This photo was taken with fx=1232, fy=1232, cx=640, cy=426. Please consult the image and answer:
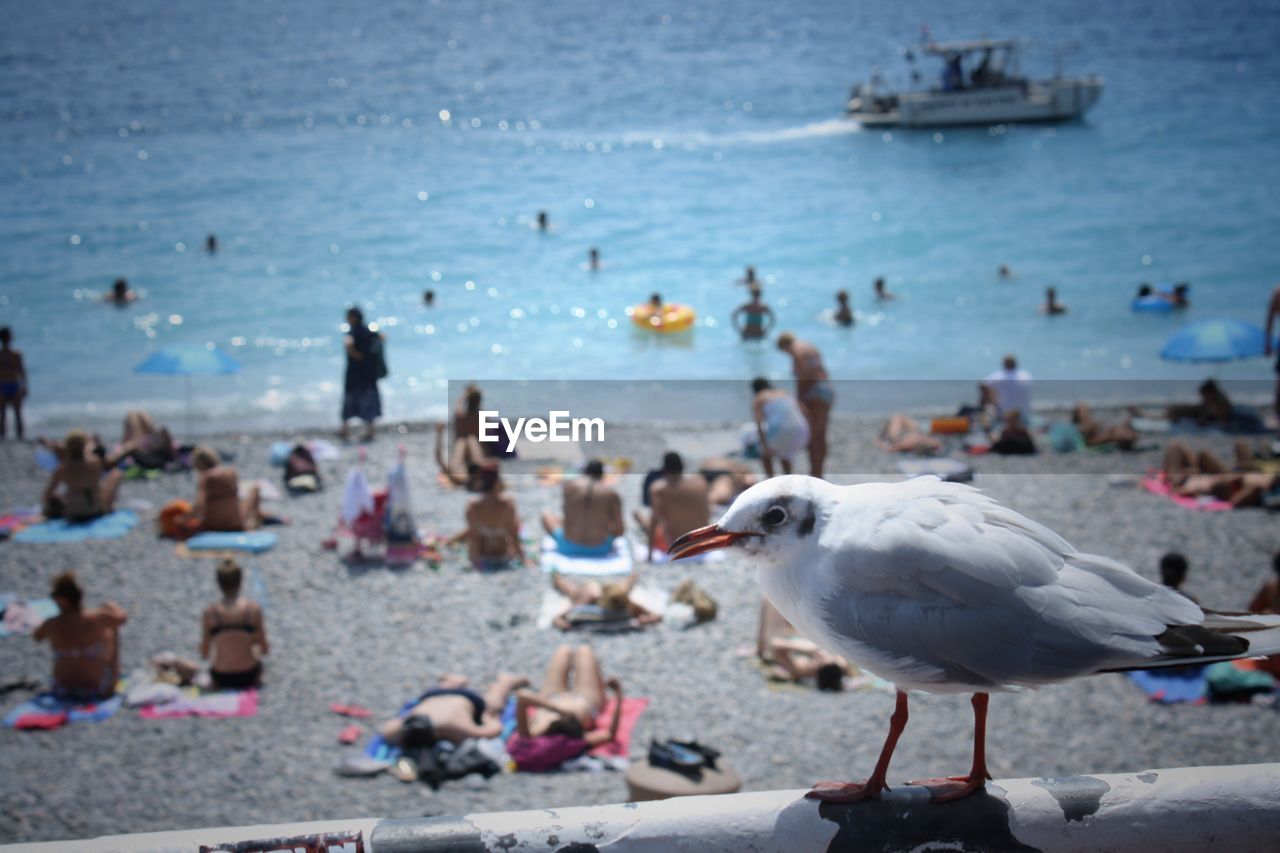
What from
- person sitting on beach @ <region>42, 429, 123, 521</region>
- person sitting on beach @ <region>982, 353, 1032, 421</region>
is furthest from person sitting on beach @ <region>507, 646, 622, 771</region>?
person sitting on beach @ <region>982, 353, 1032, 421</region>

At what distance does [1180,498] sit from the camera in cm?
1306

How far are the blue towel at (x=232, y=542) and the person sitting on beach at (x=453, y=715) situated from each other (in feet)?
12.0

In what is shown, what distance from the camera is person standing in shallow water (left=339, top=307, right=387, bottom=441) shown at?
Result: 15398 millimetres

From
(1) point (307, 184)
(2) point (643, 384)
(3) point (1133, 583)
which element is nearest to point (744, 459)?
(2) point (643, 384)

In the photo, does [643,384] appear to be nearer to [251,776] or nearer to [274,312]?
[274,312]

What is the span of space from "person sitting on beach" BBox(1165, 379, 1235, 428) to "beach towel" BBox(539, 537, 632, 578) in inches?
355

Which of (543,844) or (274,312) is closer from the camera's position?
(543,844)

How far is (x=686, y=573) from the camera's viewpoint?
11.2 metres

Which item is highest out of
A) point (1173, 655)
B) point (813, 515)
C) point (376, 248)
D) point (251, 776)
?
point (376, 248)

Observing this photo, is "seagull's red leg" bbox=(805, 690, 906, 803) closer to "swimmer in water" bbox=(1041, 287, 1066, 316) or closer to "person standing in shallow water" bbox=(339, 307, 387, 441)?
"person standing in shallow water" bbox=(339, 307, 387, 441)

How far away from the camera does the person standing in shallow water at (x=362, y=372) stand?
1540 centimetres

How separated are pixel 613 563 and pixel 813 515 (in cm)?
871

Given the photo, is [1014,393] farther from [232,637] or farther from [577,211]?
[577,211]

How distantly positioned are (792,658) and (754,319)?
1440 centimetres
